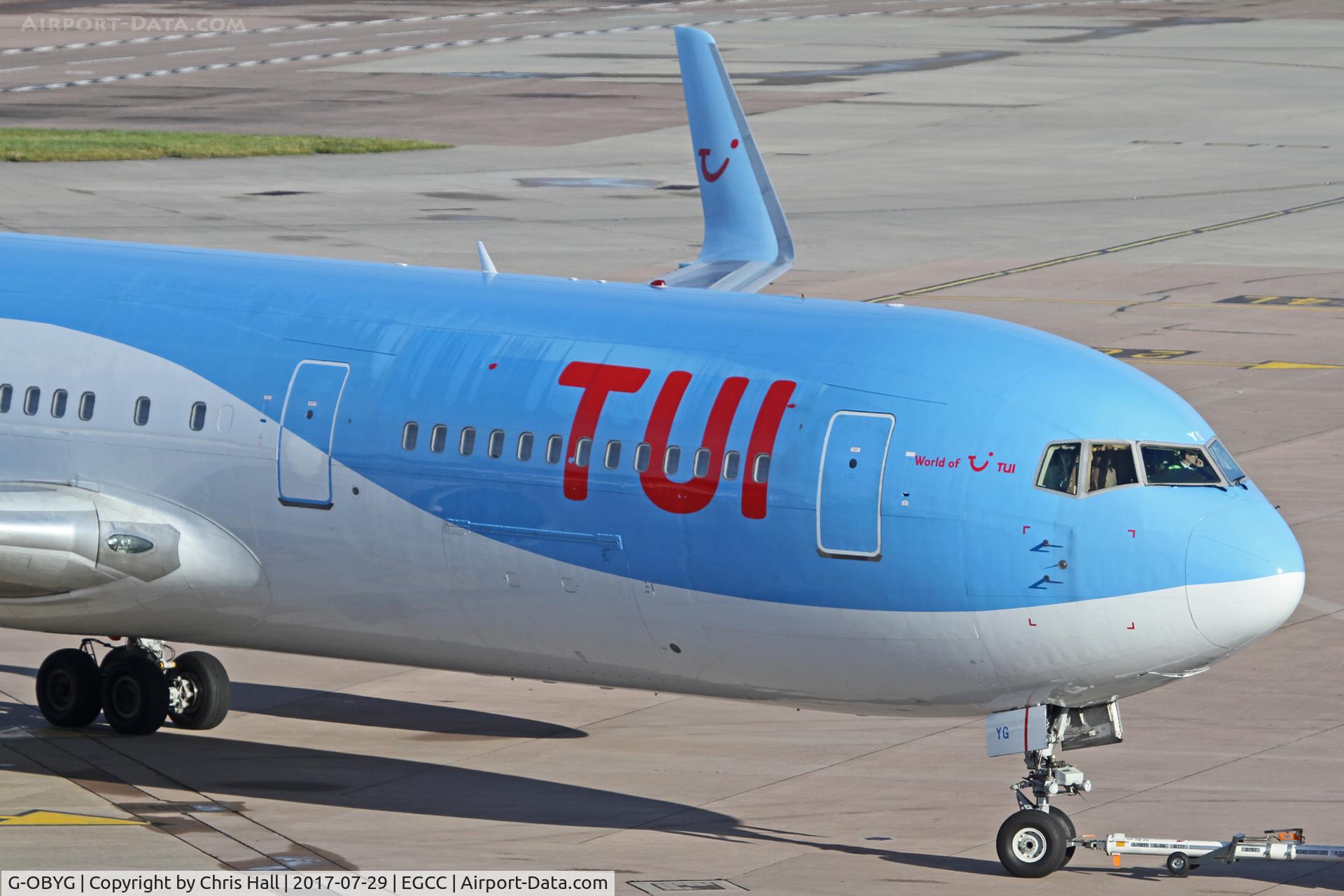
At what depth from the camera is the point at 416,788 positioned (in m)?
25.0

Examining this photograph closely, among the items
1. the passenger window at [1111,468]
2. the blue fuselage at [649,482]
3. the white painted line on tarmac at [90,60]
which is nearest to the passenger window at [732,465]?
the blue fuselage at [649,482]

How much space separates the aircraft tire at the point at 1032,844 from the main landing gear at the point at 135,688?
1012 centimetres

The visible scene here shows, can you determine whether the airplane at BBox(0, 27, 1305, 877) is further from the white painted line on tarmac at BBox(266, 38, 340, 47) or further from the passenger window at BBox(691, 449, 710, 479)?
the white painted line on tarmac at BBox(266, 38, 340, 47)

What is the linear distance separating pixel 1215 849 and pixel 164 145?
60259mm

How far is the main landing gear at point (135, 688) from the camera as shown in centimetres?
2689

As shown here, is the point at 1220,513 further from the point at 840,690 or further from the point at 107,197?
the point at 107,197

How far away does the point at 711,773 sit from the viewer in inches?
1003

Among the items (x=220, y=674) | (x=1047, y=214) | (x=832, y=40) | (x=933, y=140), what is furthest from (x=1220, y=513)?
(x=832, y=40)

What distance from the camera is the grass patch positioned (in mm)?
74188

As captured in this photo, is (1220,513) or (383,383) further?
(383,383)

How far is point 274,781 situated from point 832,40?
87.2 metres

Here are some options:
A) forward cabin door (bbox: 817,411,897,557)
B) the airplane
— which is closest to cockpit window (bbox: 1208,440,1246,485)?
the airplane

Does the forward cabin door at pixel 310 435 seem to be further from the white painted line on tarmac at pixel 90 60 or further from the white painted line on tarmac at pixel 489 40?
the white painted line on tarmac at pixel 90 60

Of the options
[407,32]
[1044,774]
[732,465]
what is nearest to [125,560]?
[732,465]
